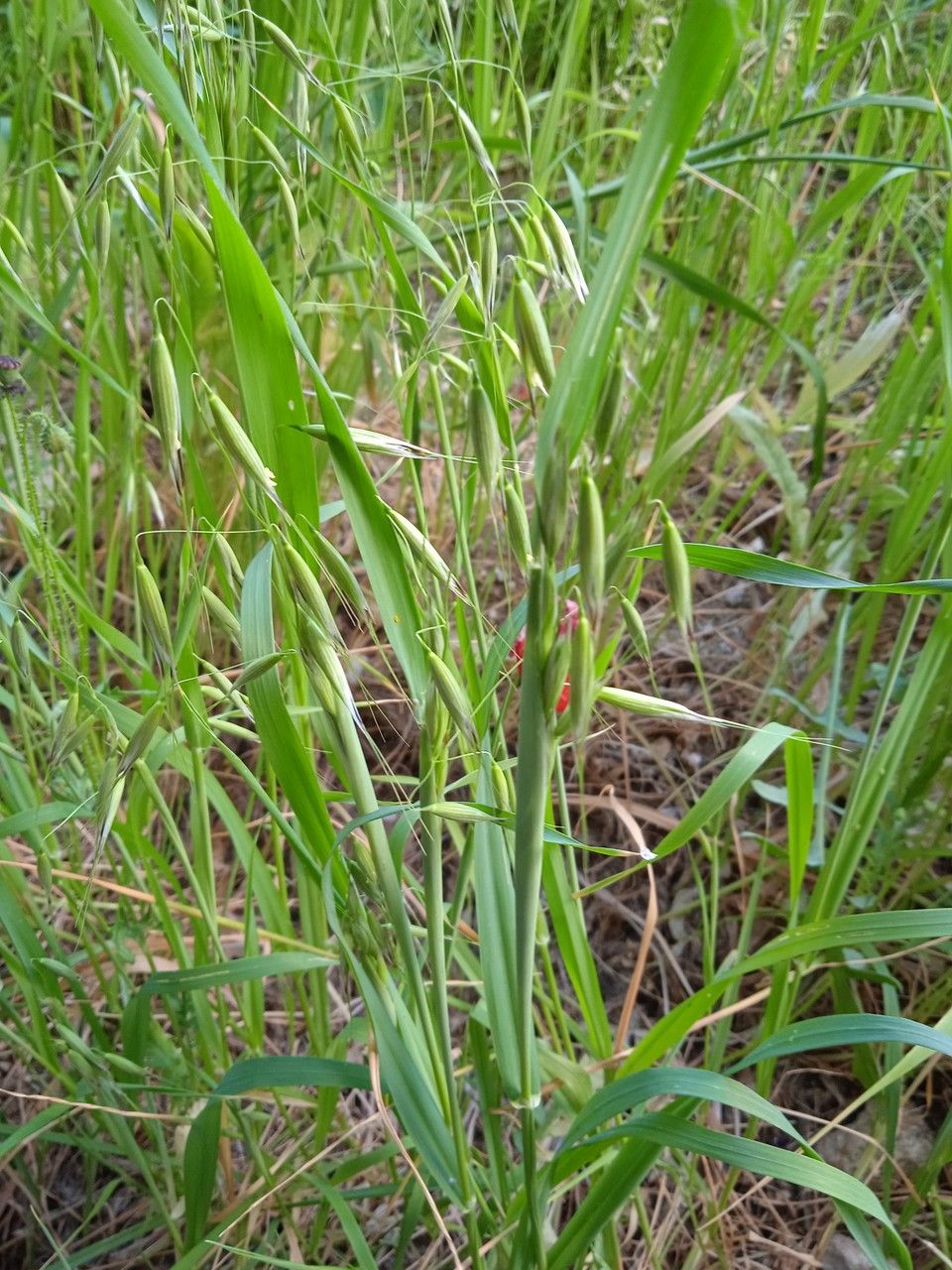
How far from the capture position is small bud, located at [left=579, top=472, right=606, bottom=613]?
0.31 meters

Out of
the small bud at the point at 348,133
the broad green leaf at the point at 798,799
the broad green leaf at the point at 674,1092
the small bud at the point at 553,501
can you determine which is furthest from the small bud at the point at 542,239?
the broad green leaf at the point at 674,1092

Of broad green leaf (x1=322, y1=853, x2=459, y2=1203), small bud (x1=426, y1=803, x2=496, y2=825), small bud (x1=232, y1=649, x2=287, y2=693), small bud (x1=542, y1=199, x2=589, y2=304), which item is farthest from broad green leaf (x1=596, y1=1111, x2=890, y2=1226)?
small bud (x1=542, y1=199, x2=589, y2=304)

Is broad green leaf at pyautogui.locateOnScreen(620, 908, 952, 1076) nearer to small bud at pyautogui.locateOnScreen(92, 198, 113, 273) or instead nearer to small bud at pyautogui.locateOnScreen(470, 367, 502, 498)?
small bud at pyautogui.locateOnScreen(470, 367, 502, 498)

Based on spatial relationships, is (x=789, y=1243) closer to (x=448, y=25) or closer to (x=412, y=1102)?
(x=412, y=1102)

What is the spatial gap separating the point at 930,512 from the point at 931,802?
443 millimetres

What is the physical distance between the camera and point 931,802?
106 cm

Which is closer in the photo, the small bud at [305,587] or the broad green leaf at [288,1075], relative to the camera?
the small bud at [305,587]

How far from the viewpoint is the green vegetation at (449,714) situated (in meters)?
0.45

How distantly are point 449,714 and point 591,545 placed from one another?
0.17 m

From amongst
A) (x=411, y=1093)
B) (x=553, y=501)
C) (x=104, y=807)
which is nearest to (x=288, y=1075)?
(x=411, y=1093)

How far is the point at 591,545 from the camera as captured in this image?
0.32m

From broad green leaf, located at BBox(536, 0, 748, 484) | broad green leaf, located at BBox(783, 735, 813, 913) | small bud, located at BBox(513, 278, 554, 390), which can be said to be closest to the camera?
broad green leaf, located at BBox(536, 0, 748, 484)

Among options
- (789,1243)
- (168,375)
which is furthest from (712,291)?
(789,1243)

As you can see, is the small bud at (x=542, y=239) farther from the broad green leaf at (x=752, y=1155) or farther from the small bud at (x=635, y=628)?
the broad green leaf at (x=752, y=1155)
